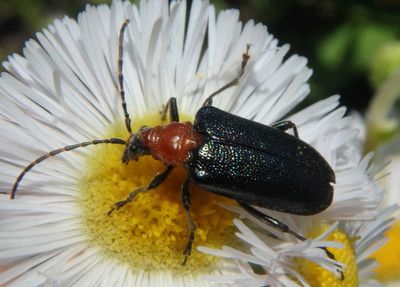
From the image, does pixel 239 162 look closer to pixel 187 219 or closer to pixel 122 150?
pixel 187 219

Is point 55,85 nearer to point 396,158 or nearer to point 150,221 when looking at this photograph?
point 150,221

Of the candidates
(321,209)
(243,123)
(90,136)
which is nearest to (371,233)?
(321,209)

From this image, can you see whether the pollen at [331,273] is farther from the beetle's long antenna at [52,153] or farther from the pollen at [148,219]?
the beetle's long antenna at [52,153]

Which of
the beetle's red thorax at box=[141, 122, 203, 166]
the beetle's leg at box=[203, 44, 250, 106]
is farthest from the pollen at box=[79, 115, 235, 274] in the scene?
the beetle's leg at box=[203, 44, 250, 106]

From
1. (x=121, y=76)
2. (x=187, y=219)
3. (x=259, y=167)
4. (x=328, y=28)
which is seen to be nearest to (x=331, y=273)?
(x=259, y=167)

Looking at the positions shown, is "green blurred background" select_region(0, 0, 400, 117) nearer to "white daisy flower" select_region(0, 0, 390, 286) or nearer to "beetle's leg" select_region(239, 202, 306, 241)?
"white daisy flower" select_region(0, 0, 390, 286)

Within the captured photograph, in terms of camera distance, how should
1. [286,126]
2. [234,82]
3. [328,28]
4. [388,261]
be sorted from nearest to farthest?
[286,126] → [234,82] → [388,261] → [328,28]
